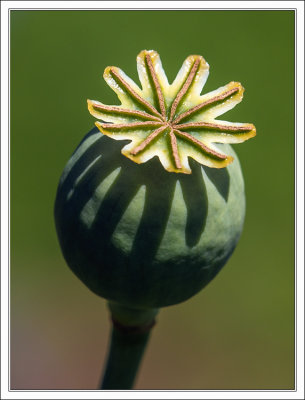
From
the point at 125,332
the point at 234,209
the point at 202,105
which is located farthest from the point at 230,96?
the point at 125,332

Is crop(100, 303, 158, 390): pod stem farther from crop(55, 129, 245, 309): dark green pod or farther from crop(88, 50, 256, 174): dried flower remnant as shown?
crop(88, 50, 256, 174): dried flower remnant

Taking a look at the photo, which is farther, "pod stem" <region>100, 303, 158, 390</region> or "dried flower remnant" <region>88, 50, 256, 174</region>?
"pod stem" <region>100, 303, 158, 390</region>

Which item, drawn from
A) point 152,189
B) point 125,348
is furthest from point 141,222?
point 125,348

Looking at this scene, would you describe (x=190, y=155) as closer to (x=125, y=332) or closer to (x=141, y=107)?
(x=141, y=107)

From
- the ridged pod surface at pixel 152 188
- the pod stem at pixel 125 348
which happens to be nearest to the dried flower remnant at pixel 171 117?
the ridged pod surface at pixel 152 188

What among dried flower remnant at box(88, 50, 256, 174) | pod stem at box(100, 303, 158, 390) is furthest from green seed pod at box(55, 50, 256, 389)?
pod stem at box(100, 303, 158, 390)

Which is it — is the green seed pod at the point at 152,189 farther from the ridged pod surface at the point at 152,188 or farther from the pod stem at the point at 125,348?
the pod stem at the point at 125,348
